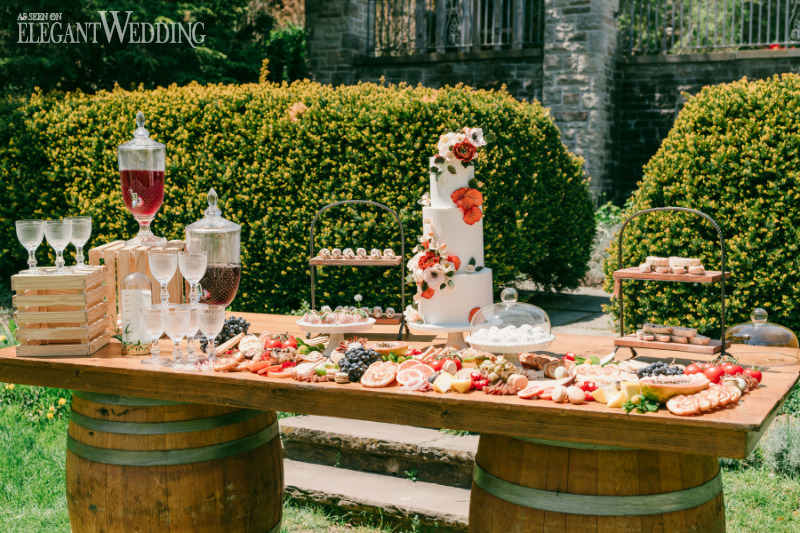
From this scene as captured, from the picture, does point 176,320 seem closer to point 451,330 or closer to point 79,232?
point 79,232

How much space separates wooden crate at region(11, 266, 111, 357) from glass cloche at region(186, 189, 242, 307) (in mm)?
Answer: 387

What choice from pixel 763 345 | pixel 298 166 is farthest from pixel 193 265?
pixel 298 166

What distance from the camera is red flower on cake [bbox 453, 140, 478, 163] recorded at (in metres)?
2.81

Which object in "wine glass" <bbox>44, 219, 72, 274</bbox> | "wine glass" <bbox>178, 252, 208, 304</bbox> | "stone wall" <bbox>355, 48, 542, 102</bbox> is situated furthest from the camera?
"stone wall" <bbox>355, 48, 542, 102</bbox>

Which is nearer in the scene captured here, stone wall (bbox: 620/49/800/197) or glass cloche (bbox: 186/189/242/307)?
glass cloche (bbox: 186/189/242/307)

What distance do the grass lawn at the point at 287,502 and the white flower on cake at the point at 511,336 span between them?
1.77 metres

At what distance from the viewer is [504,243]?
7.03 metres

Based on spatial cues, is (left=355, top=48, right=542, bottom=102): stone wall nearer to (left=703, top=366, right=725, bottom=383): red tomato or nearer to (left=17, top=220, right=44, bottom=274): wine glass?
(left=17, top=220, right=44, bottom=274): wine glass

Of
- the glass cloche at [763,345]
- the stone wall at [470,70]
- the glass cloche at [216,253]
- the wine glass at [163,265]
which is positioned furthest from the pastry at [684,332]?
the stone wall at [470,70]

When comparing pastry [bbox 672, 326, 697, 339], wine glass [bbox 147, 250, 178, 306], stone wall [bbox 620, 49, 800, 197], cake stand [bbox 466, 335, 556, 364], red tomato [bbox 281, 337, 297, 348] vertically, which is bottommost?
red tomato [bbox 281, 337, 297, 348]

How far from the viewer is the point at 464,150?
9.24ft

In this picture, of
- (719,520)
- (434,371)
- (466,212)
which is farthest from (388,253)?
(719,520)

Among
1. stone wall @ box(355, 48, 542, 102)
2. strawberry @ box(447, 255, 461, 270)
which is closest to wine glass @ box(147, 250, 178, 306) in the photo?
strawberry @ box(447, 255, 461, 270)

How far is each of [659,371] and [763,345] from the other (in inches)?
50.1
